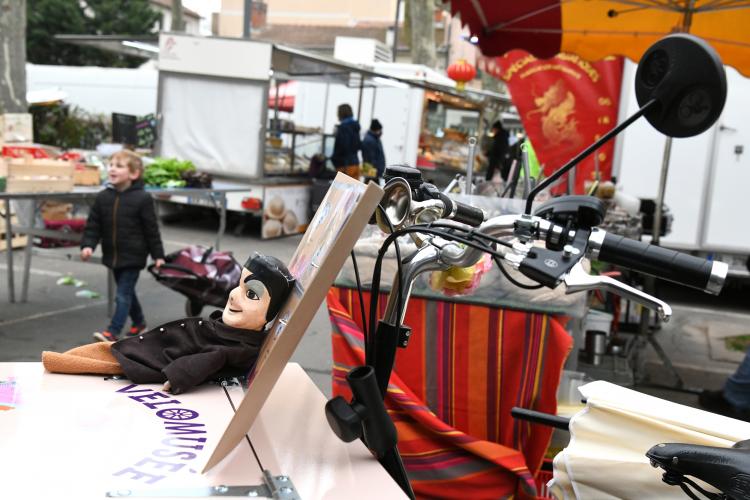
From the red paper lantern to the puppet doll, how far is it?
1566 centimetres

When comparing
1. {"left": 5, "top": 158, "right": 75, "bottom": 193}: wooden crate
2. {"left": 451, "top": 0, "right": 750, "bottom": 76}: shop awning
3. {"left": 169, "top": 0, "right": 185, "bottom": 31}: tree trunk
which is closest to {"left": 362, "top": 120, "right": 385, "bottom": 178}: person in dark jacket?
{"left": 451, "top": 0, "right": 750, "bottom": 76}: shop awning

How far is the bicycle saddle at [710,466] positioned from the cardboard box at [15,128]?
22.5ft

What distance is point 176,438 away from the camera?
5.28 feet

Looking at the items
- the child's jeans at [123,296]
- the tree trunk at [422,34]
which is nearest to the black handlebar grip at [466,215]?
the child's jeans at [123,296]

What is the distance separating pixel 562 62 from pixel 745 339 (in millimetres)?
3884

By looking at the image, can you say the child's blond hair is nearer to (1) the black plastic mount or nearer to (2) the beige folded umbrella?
(2) the beige folded umbrella

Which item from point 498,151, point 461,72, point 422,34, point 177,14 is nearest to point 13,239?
point 498,151

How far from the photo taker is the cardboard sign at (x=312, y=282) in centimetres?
134

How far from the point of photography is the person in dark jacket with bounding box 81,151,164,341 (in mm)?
5727

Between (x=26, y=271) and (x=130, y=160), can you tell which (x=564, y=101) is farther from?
(x=26, y=271)

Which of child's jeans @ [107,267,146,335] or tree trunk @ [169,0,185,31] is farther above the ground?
tree trunk @ [169,0,185,31]

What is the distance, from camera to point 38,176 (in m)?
5.77

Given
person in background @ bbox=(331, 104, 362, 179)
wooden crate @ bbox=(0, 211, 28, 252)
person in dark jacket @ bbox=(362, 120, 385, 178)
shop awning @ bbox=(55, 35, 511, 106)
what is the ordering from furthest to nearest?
person in dark jacket @ bbox=(362, 120, 385, 178), person in background @ bbox=(331, 104, 362, 179), shop awning @ bbox=(55, 35, 511, 106), wooden crate @ bbox=(0, 211, 28, 252)

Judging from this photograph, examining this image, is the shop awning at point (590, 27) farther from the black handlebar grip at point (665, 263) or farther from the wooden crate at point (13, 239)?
the black handlebar grip at point (665, 263)
